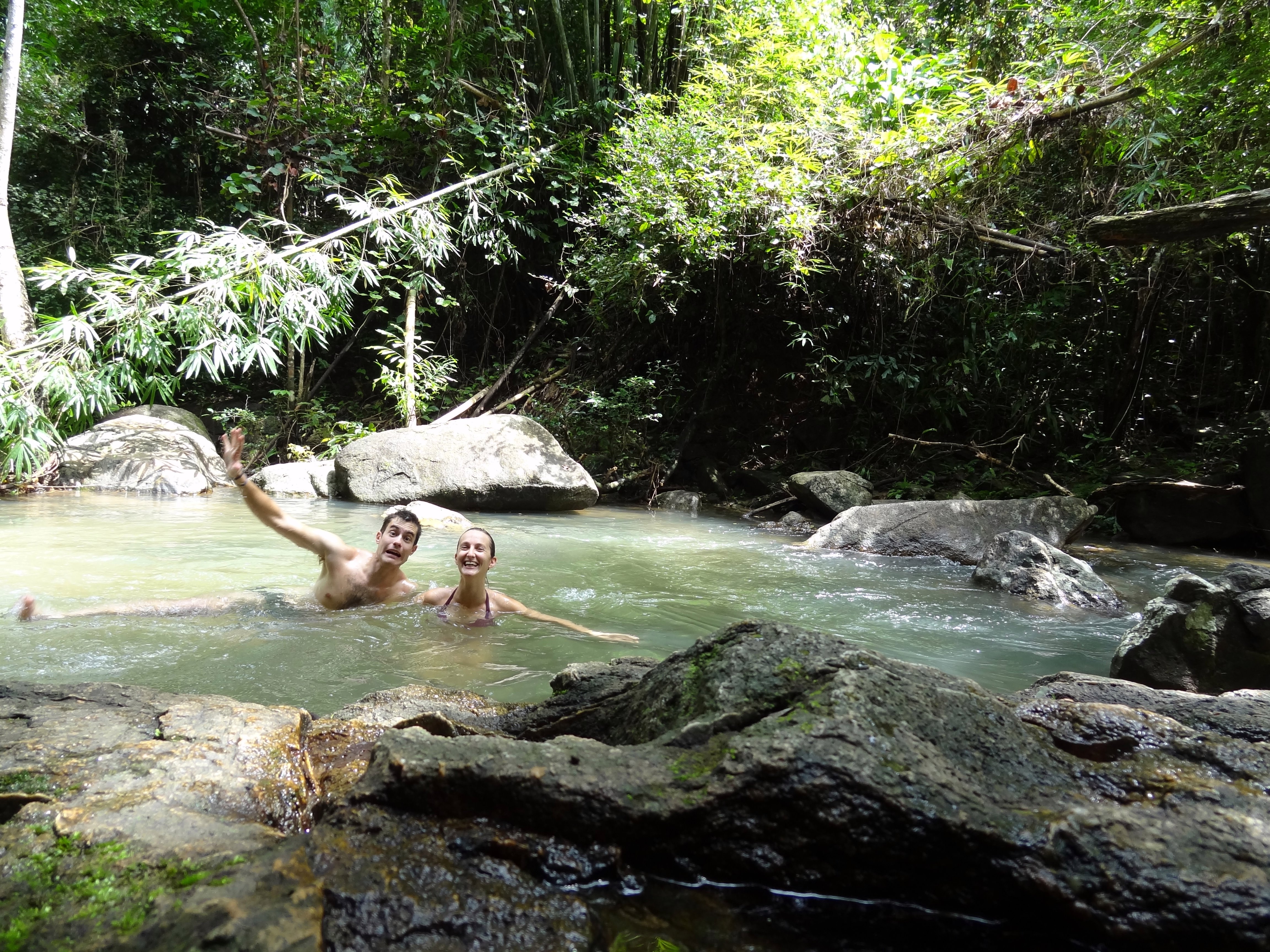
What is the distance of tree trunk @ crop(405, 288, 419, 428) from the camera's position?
1016 centimetres

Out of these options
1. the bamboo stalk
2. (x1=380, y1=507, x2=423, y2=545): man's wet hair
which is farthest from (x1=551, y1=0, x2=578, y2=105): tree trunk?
(x1=380, y1=507, x2=423, y2=545): man's wet hair

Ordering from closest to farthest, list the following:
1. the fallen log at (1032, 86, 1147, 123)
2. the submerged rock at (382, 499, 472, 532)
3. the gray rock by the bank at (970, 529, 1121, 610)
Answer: the gray rock by the bank at (970, 529, 1121, 610), the fallen log at (1032, 86, 1147, 123), the submerged rock at (382, 499, 472, 532)

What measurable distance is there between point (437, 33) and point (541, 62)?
1606 mm

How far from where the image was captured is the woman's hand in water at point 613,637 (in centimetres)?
371

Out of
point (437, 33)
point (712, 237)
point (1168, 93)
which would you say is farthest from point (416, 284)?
point (1168, 93)

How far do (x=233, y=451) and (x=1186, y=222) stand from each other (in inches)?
206

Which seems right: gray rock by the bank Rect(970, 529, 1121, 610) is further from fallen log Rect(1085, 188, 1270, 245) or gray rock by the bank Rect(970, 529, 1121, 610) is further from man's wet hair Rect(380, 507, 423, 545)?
man's wet hair Rect(380, 507, 423, 545)

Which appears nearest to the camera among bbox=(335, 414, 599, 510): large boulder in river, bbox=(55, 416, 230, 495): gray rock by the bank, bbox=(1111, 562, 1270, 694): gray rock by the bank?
bbox=(1111, 562, 1270, 694): gray rock by the bank

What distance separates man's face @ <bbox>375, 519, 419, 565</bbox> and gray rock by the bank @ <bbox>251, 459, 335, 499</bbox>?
501 centimetres

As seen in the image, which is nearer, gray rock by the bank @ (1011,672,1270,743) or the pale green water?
gray rock by the bank @ (1011,672,1270,743)

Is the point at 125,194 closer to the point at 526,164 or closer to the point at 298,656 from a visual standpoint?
the point at 526,164

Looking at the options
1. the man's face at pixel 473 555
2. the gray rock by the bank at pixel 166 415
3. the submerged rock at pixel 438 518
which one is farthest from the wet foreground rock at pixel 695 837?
the gray rock by the bank at pixel 166 415

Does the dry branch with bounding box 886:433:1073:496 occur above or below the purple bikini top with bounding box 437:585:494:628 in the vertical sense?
above

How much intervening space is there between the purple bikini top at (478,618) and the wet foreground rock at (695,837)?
2.35m
